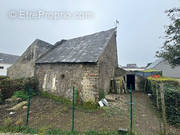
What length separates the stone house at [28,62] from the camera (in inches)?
419

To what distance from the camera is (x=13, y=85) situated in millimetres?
8570

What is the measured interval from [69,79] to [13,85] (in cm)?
607

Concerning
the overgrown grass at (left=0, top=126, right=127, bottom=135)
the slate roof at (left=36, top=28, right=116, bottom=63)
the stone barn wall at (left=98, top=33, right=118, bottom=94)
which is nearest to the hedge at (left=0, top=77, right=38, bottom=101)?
the slate roof at (left=36, top=28, right=116, bottom=63)

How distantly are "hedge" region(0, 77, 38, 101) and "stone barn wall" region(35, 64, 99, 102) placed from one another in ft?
2.70

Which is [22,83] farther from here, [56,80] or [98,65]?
[98,65]

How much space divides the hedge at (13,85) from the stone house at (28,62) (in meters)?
1.18

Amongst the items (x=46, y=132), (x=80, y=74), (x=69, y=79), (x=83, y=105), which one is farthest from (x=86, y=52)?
(x=46, y=132)

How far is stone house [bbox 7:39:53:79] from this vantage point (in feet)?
35.0

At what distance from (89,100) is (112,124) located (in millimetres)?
2490

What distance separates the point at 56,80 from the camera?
8.28 m

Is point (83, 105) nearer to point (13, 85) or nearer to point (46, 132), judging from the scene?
point (46, 132)

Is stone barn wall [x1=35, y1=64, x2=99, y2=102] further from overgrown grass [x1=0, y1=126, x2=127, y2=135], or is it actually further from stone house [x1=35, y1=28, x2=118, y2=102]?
overgrown grass [x1=0, y1=126, x2=127, y2=135]

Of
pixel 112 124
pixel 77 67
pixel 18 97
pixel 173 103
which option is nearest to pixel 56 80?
pixel 77 67

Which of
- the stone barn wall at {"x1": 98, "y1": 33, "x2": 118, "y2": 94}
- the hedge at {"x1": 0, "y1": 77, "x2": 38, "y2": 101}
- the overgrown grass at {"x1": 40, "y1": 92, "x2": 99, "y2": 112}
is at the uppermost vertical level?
the stone barn wall at {"x1": 98, "y1": 33, "x2": 118, "y2": 94}
